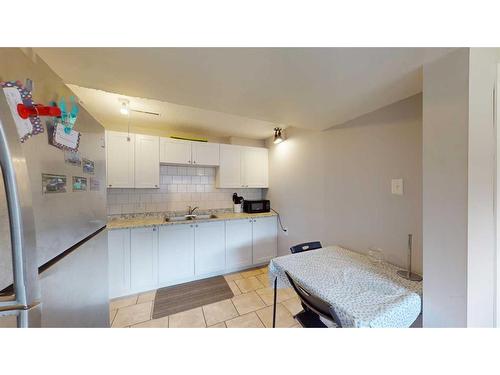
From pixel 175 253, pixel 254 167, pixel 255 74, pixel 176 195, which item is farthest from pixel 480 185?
pixel 176 195

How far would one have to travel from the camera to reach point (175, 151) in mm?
2354

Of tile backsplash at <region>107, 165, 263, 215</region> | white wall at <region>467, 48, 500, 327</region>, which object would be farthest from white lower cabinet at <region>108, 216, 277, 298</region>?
white wall at <region>467, 48, 500, 327</region>

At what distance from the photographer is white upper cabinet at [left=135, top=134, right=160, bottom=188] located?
7.14 ft

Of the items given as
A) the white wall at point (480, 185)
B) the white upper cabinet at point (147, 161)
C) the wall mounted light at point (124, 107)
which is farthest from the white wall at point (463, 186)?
the white upper cabinet at point (147, 161)

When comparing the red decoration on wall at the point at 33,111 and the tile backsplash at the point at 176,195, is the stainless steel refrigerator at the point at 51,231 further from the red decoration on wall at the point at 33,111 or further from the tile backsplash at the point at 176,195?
the tile backsplash at the point at 176,195

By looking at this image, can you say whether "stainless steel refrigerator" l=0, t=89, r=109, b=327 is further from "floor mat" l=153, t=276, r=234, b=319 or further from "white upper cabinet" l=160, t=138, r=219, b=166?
"white upper cabinet" l=160, t=138, r=219, b=166

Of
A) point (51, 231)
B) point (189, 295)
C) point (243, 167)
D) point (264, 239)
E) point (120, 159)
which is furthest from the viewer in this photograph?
point (243, 167)

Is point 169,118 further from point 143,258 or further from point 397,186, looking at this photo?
point 397,186

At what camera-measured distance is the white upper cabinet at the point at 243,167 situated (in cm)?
270

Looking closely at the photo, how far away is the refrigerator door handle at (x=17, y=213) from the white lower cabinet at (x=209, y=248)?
6.42 ft

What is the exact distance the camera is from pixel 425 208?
85 cm

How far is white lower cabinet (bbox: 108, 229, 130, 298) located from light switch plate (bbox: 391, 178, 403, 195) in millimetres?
2714

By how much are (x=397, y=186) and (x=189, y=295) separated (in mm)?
2402
